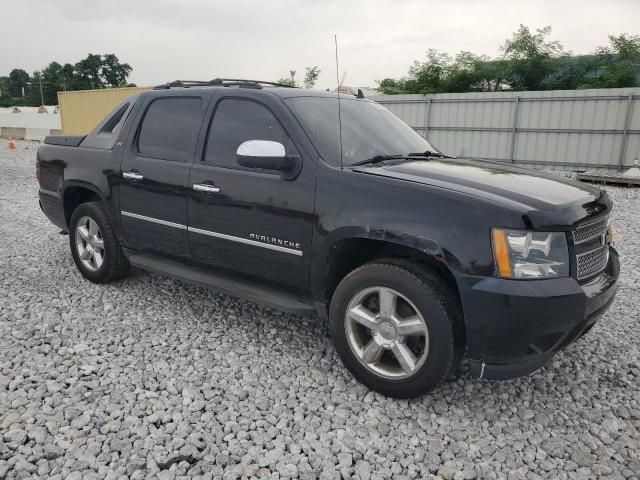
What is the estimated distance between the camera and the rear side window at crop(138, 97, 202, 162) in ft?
13.1

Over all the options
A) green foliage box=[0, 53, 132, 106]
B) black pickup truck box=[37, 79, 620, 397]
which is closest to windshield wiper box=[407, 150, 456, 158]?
black pickup truck box=[37, 79, 620, 397]

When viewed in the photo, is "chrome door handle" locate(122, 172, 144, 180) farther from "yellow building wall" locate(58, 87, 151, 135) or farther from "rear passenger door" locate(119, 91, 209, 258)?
"yellow building wall" locate(58, 87, 151, 135)

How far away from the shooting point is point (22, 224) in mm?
7734

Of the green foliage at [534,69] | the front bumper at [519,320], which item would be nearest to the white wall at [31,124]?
the green foliage at [534,69]

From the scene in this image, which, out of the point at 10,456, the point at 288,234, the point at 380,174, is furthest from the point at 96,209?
the point at 380,174

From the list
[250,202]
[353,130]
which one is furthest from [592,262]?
[250,202]

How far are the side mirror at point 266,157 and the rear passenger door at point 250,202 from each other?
85 millimetres

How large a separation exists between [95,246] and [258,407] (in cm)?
273

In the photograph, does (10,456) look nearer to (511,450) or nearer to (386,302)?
(386,302)

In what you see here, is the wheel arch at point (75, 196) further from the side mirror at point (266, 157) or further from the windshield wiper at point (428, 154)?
the windshield wiper at point (428, 154)

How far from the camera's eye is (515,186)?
297cm

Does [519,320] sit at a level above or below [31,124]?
above

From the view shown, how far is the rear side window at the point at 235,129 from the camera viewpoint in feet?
11.7

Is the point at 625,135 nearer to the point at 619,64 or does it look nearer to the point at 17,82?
the point at 619,64
